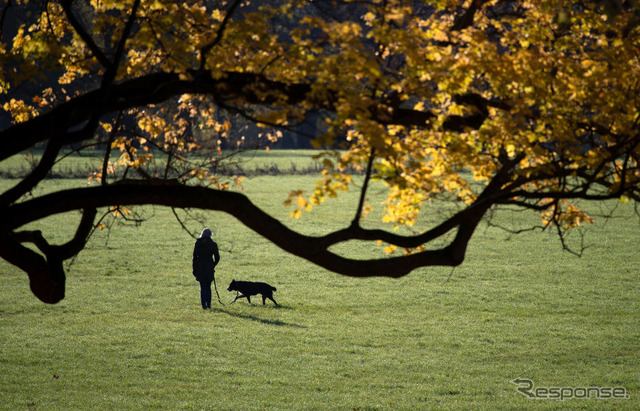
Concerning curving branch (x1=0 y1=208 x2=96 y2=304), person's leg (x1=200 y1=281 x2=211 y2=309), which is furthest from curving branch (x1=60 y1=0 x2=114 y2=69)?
person's leg (x1=200 y1=281 x2=211 y2=309)

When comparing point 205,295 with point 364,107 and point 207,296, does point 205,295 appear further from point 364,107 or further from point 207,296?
point 364,107

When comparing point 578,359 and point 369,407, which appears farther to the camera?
point 578,359

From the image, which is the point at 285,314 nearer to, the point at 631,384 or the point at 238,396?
the point at 238,396

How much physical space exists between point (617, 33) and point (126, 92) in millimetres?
5108

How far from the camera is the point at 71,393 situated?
432 inches

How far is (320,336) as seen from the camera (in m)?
14.1

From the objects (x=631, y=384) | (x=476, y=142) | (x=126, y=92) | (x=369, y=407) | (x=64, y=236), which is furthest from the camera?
(x=64, y=236)

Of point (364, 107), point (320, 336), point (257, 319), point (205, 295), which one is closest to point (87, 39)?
point (364, 107)

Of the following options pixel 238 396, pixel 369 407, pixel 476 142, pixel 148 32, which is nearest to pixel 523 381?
pixel 369 407

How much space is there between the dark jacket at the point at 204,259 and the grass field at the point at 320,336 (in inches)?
27.8

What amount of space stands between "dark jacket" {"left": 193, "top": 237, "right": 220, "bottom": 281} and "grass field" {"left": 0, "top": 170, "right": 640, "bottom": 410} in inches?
27.8

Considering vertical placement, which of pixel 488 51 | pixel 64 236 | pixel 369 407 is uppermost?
pixel 488 51

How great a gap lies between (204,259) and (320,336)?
3.21m

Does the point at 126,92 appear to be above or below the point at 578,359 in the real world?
above
